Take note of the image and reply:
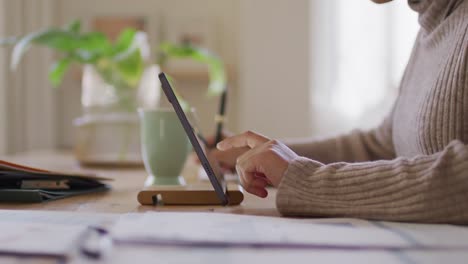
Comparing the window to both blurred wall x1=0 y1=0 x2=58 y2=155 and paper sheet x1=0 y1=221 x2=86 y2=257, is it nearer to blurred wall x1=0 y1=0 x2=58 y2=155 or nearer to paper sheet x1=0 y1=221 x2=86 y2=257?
blurred wall x1=0 y1=0 x2=58 y2=155

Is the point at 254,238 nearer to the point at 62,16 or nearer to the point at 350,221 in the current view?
the point at 350,221

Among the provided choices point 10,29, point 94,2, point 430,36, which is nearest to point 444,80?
point 430,36

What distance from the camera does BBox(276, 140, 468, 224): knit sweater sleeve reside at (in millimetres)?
654

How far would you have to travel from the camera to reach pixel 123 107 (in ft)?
5.29

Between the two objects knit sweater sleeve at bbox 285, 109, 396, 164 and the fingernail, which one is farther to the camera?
knit sweater sleeve at bbox 285, 109, 396, 164

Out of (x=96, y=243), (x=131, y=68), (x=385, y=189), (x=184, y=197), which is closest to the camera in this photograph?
(x=96, y=243)

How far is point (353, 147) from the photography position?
1.29 metres

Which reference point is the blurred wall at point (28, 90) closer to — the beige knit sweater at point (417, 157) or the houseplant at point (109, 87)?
the houseplant at point (109, 87)

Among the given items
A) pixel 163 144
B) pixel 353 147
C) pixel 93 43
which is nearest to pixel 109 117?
pixel 93 43

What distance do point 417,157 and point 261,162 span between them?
0.19 metres

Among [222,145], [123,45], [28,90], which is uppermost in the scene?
[123,45]

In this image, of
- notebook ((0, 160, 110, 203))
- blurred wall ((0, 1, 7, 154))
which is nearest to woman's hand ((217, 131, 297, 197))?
notebook ((0, 160, 110, 203))

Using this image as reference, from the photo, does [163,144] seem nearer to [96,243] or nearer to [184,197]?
[184,197]

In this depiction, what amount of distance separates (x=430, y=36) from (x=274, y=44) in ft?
5.25
